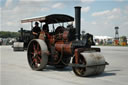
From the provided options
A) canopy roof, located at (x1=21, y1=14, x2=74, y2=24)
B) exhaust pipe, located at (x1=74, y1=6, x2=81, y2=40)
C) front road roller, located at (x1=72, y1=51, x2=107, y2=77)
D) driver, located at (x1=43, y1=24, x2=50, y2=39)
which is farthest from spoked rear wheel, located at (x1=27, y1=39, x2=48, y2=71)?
A: front road roller, located at (x1=72, y1=51, x2=107, y2=77)

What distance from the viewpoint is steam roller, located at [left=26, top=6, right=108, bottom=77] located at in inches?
272

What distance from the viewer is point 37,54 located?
8.86m

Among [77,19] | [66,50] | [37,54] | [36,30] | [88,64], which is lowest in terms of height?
[88,64]

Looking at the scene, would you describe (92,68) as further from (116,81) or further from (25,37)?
(25,37)

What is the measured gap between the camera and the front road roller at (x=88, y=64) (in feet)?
21.9

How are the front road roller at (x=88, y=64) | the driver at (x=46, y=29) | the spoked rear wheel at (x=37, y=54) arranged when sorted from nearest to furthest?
the front road roller at (x=88, y=64) → the spoked rear wheel at (x=37, y=54) → the driver at (x=46, y=29)

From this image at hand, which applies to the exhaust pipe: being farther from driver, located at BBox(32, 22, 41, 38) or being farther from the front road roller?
driver, located at BBox(32, 22, 41, 38)

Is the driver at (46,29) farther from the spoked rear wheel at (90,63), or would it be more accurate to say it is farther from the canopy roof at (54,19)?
the spoked rear wheel at (90,63)

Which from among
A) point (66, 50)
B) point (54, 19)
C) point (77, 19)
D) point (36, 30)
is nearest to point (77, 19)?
point (77, 19)

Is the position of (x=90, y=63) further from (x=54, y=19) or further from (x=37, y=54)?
(x=54, y=19)

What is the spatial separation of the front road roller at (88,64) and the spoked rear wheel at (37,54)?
1.63m

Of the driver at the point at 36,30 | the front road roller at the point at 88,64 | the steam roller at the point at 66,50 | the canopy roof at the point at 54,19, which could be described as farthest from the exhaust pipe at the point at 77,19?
the driver at the point at 36,30

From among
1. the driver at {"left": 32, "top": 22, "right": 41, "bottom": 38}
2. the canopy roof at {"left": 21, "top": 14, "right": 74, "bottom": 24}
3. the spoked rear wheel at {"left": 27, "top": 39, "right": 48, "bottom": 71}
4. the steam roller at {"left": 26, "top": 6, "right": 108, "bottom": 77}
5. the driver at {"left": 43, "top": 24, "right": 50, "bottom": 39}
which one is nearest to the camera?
the steam roller at {"left": 26, "top": 6, "right": 108, "bottom": 77}

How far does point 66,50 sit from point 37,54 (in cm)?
150
